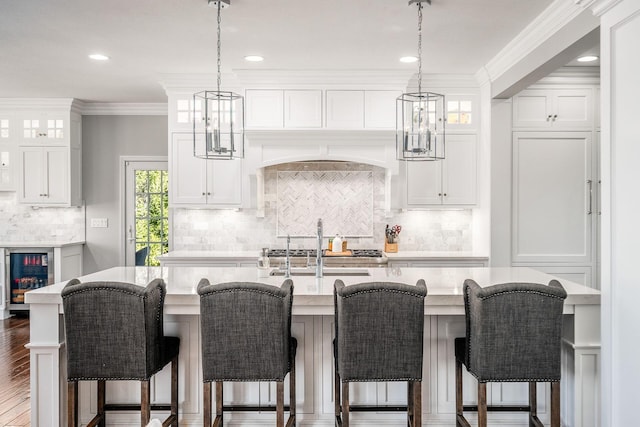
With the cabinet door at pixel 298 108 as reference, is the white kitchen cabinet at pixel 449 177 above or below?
below

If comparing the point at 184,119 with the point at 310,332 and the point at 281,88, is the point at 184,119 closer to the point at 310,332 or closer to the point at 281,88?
the point at 281,88

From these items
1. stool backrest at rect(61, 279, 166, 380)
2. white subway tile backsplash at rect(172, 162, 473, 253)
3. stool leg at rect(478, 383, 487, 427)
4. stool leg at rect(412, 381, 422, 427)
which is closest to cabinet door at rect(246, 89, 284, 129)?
white subway tile backsplash at rect(172, 162, 473, 253)

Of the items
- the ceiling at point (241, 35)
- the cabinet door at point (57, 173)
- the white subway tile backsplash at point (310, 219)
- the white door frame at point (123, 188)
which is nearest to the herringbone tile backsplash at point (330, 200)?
the white subway tile backsplash at point (310, 219)

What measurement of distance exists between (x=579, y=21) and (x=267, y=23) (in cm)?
205

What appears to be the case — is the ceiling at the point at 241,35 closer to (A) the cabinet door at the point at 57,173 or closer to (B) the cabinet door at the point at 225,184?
(B) the cabinet door at the point at 225,184

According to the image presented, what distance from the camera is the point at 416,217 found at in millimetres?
5598

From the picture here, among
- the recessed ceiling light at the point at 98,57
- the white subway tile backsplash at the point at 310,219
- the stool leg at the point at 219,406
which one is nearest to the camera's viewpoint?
the stool leg at the point at 219,406

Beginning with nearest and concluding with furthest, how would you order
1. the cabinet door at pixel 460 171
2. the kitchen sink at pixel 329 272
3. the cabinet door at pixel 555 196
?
1. the kitchen sink at pixel 329 272
2. the cabinet door at pixel 555 196
3. the cabinet door at pixel 460 171

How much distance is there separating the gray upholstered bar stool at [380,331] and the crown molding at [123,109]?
4819 mm

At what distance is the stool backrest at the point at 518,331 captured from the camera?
7.61ft

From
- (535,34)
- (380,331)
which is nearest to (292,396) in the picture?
(380,331)

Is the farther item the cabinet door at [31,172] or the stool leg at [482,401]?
the cabinet door at [31,172]

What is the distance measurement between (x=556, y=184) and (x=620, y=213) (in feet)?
8.36

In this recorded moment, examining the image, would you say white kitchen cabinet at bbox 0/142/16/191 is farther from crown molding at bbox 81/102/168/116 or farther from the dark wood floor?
the dark wood floor
